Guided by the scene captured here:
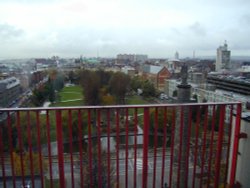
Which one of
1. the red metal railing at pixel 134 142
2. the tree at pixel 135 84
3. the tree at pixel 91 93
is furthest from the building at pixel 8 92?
the red metal railing at pixel 134 142

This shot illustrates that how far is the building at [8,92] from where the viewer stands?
1367 centimetres

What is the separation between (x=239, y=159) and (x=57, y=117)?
128cm

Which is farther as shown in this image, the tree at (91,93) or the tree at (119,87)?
the tree at (119,87)

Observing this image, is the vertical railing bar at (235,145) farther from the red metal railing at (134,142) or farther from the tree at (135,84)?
the tree at (135,84)

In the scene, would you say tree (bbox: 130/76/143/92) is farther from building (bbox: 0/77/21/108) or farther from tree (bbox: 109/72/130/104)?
building (bbox: 0/77/21/108)

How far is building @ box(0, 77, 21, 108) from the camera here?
13674mm

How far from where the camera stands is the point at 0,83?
13602 mm

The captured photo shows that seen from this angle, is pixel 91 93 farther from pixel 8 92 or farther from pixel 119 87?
pixel 8 92

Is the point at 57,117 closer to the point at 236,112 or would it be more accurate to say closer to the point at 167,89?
the point at 236,112

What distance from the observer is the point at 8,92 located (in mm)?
14844

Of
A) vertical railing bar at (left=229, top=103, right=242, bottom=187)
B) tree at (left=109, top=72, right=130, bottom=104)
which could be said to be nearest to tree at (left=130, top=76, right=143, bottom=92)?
tree at (left=109, top=72, right=130, bottom=104)

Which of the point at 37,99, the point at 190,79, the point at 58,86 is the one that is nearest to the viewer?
the point at 37,99

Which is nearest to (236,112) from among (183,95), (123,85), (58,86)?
(183,95)

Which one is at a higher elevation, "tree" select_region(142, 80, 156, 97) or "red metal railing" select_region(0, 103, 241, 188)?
"red metal railing" select_region(0, 103, 241, 188)
